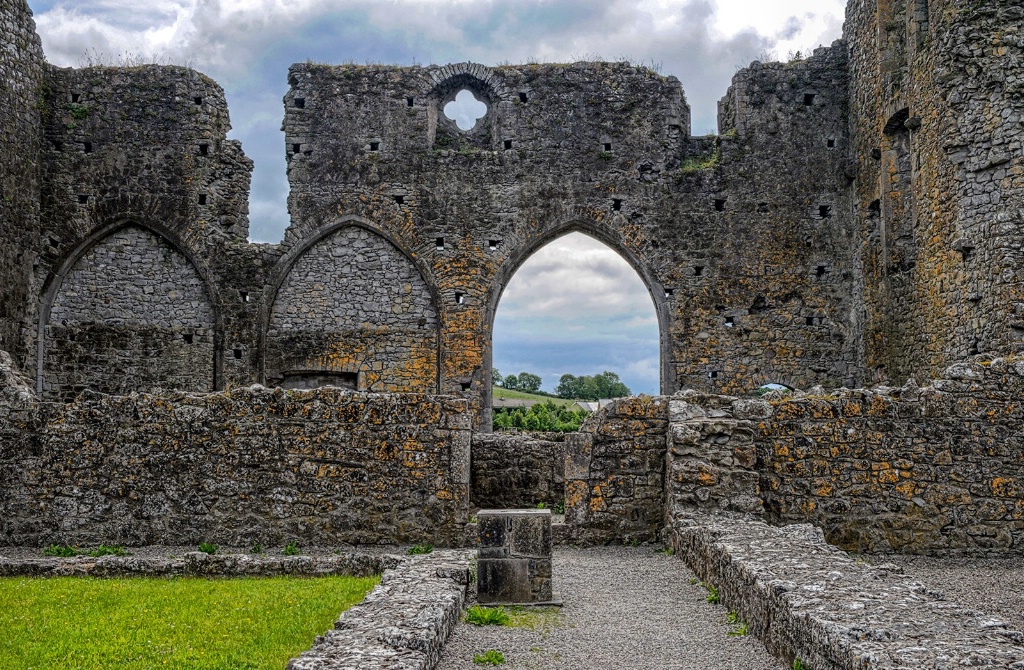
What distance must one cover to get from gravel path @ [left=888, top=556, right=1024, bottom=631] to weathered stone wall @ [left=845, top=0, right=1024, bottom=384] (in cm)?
427

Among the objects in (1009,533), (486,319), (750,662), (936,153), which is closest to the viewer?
(750,662)

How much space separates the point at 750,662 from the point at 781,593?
0.45m

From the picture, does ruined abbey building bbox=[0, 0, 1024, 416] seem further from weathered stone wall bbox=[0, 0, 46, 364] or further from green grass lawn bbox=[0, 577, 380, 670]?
green grass lawn bbox=[0, 577, 380, 670]

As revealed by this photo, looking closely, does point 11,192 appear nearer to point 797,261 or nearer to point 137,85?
point 137,85

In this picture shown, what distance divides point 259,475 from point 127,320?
373 inches

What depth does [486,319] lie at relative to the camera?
59.4 feet

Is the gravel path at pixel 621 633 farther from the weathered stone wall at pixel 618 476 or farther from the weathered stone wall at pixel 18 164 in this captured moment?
the weathered stone wall at pixel 18 164

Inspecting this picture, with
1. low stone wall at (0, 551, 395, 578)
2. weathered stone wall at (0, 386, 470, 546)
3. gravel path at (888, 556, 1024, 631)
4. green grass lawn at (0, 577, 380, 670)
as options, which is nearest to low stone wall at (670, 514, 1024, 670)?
gravel path at (888, 556, 1024, 631)

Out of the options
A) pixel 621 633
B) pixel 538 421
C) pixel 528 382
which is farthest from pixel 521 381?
pixel 621 633

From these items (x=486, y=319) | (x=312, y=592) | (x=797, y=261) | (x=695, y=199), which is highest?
(x=695, y=199)

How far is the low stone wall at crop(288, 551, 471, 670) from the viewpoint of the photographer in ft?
15.7

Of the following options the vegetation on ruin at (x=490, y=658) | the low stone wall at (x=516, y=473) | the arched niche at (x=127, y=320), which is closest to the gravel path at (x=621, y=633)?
the vegetation on ruin at (x=490, y=658)

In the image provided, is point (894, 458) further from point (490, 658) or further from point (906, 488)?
point (490, 658)

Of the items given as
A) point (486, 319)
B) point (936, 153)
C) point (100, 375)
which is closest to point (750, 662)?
point (936, 153)
